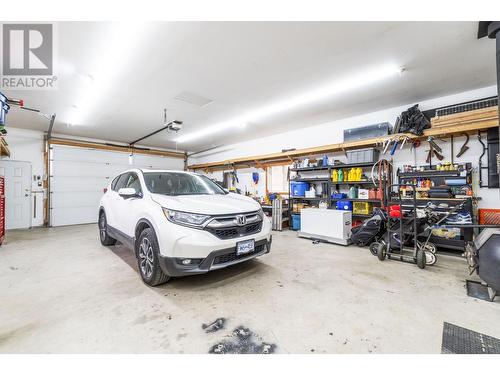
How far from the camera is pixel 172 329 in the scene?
69.4 inches

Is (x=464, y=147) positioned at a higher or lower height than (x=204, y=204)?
higher

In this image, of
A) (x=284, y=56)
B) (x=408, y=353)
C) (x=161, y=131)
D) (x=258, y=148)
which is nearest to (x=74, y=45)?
(x=284, y=56)

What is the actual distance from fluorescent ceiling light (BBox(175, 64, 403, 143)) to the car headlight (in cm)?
351

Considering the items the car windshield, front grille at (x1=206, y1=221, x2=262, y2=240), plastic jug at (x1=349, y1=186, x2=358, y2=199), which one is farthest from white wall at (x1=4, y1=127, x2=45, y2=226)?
plastic jug at (x1=349, y1=186, x2=358, y2=199)

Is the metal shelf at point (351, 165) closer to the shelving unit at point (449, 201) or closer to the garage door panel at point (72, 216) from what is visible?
the shelving unit at point (449, 201)

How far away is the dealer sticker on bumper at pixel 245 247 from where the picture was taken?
2.50 meters

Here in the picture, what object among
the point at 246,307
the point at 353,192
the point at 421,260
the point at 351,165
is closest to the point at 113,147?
the point at 351,165

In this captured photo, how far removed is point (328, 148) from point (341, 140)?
718 mm

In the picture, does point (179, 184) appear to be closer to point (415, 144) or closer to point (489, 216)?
point (415, 144)

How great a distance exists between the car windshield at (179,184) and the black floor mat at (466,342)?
9.34 ft

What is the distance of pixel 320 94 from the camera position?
177 inches
